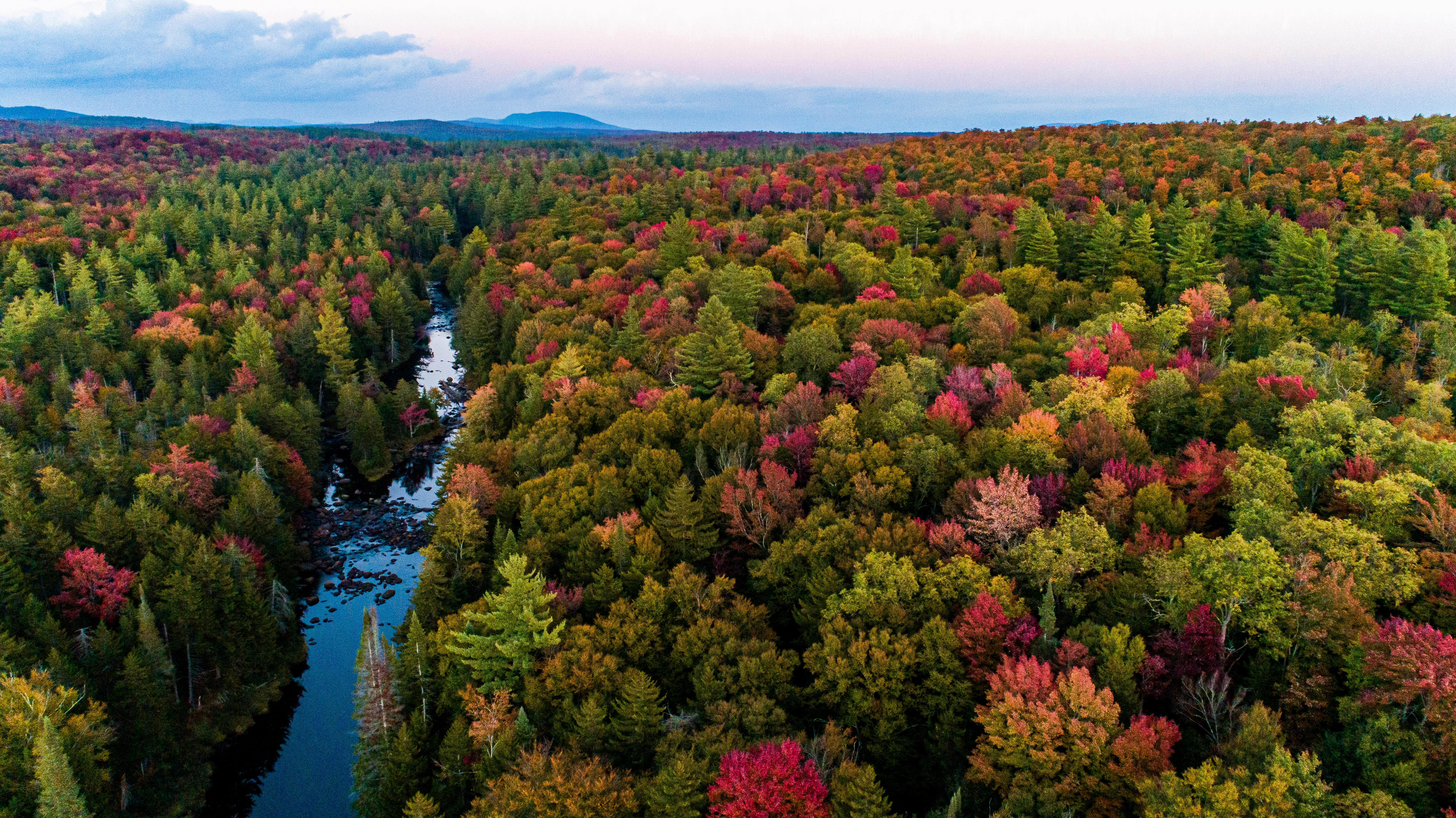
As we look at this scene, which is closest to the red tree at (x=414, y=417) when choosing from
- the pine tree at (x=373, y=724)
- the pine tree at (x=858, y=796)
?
the pine tree at (x=373, y=724)

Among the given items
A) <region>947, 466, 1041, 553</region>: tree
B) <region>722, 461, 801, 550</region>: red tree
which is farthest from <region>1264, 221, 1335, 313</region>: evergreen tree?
<region>722, 461, 801, 550</region>: red tree

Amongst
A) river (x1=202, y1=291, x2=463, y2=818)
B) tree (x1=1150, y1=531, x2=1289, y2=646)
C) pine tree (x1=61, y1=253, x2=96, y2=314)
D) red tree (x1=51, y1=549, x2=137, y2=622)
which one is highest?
pine tree (x1=61, y1=253, x2=96, y2=314)

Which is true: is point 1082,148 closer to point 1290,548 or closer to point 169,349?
point 1290,548

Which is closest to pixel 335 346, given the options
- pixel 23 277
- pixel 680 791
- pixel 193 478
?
pixel 193 478

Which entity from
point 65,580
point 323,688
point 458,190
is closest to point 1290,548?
point 323,688

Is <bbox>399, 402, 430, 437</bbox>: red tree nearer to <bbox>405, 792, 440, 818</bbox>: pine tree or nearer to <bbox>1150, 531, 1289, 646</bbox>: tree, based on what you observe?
<bbox>405, 792, 440, 818</bbox>: pine tree

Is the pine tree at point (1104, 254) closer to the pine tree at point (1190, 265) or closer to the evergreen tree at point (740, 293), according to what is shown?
the pine tree at point (1190, 265)
